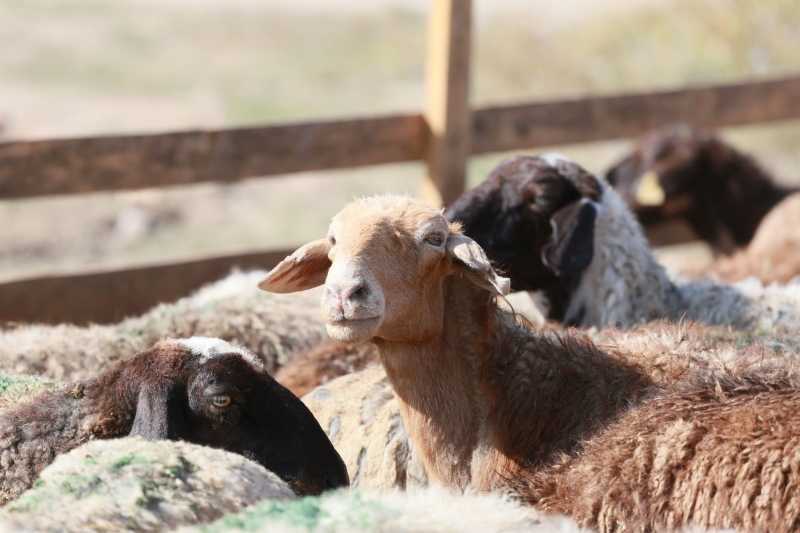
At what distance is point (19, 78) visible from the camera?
19562mm

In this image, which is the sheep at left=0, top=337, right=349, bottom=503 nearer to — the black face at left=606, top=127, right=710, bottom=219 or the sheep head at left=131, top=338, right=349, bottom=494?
the sheep head at left=131, top=338, right=349, bottom=494

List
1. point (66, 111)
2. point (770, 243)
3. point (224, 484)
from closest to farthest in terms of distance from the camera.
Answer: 1. point (224, 484)
2. point (770, 243)
3. point (66, 111)

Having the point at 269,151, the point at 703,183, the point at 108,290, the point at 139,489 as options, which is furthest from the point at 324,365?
the point at 703,183

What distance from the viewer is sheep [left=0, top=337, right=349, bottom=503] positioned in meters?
4.06

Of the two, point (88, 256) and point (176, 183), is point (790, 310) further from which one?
point (88, 256)

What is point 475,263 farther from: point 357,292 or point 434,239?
point 357,292

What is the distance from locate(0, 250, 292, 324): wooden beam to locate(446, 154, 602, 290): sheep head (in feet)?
8.31

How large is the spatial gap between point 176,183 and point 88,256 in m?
5.86

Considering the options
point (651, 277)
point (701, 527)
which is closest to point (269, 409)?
point (701, 527)

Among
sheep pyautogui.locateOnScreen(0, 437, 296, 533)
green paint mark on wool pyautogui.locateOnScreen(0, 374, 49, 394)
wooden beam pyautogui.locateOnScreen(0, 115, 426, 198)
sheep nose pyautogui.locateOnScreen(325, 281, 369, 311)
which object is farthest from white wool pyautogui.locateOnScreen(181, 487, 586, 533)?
wooden beam pyautogui.locateOnScreen(0, 115, 426, 198)

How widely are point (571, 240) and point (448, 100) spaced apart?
8.89ft

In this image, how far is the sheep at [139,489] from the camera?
332cm

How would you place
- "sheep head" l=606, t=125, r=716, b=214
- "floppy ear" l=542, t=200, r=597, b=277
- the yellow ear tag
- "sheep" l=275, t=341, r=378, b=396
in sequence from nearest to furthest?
"sheep" l=275, t=341, r=378, b=396 < "floppy ear" l=542, t=200, r=597, b=277 < the yellow ear tag < "sheep head" l=606, t=125, r=716, b=214

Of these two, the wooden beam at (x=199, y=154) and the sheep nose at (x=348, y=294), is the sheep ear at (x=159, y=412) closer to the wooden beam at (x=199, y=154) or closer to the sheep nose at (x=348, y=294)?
the sheep nose at (x=348, y=294)
